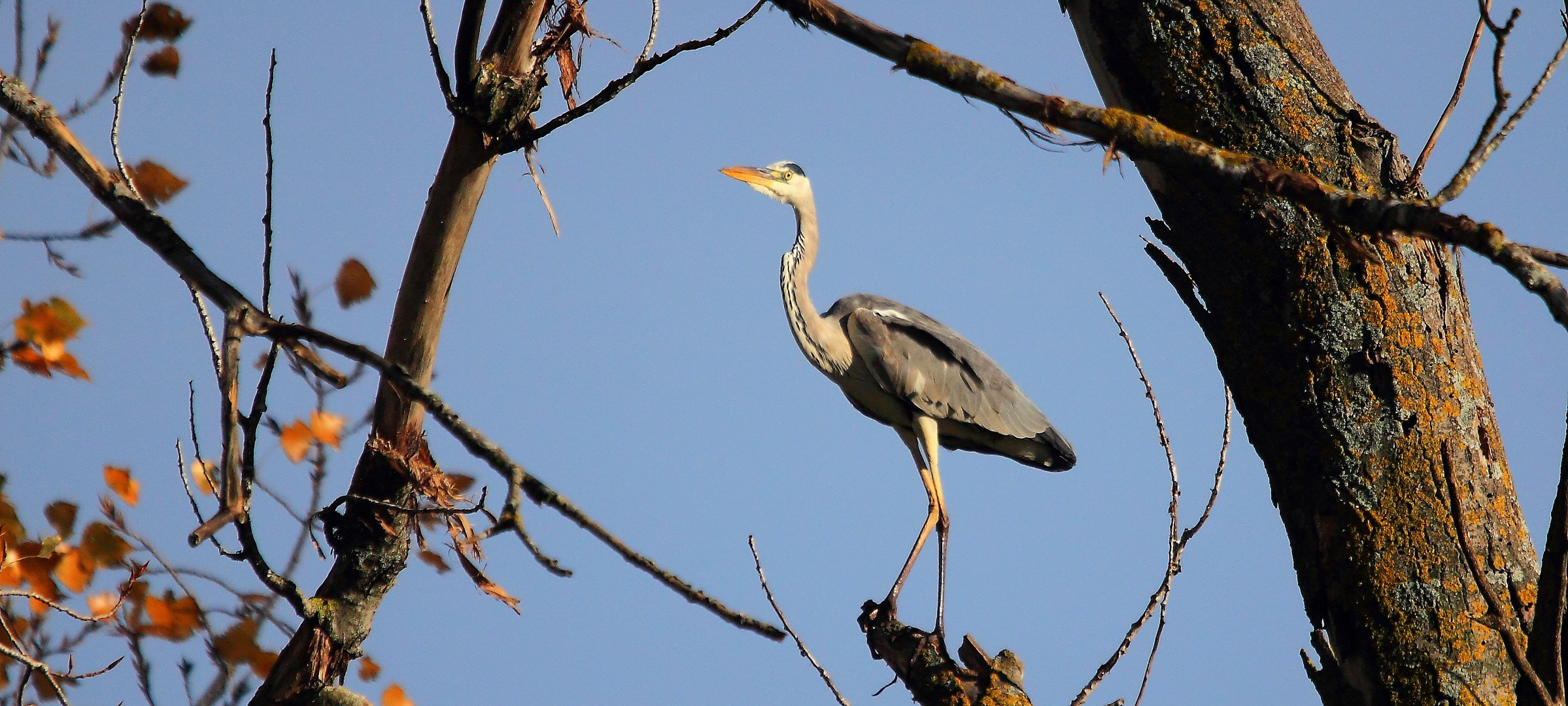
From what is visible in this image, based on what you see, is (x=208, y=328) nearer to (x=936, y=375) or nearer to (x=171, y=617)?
(x=171, y=617)

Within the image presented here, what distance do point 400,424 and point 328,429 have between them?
0.26 m

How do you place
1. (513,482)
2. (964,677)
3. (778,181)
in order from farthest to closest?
1. (778,181)
2. (964,677)
3. (513,482)

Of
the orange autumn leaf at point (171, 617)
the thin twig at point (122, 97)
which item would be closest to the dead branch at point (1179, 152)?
the thin twig at point (122, 97)

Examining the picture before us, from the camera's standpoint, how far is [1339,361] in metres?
2.34

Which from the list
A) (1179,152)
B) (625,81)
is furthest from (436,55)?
(1179,152)

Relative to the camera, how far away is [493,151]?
235cm

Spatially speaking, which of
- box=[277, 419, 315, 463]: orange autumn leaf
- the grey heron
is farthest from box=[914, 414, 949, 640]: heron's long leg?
box=[277, 419, 315, 463]: orange autumn leaf

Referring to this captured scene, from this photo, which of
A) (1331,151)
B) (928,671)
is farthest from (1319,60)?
(928,671)

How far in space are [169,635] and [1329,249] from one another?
9.40ft

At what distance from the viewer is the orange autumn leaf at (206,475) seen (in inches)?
83.7

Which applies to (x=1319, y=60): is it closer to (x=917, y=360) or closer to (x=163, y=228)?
(x=163, y=228)

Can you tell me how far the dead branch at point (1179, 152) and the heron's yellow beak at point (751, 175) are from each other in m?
4.65

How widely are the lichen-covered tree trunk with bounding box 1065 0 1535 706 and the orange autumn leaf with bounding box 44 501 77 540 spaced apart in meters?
2.88

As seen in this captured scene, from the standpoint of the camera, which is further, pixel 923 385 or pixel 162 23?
pixel 923 385
